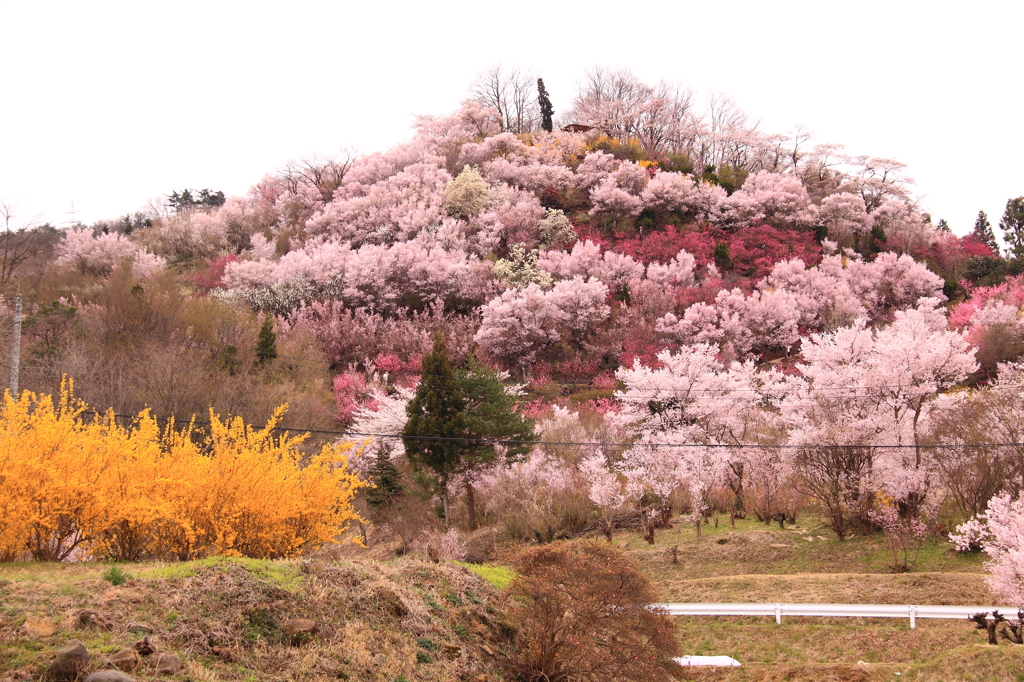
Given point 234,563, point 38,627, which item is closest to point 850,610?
point 234,563

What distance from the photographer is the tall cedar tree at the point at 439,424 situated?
2673 cm

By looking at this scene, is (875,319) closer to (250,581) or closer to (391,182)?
(391,182)

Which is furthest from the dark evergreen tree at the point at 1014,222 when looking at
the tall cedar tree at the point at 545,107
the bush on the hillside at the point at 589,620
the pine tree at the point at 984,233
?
the bush on the hillside at the point at 589,620

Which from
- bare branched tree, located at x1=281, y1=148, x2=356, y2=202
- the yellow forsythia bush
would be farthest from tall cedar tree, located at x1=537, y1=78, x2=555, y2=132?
the yellow forsythia bush

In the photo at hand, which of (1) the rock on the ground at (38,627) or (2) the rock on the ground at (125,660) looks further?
(1) the rock on the ground at (38,627)

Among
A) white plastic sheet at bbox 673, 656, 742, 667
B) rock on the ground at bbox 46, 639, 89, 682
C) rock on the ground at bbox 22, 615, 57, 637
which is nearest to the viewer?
rock on the ground at bbox 46, 639, 89, 682

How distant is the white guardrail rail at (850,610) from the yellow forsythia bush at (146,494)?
7.76 m

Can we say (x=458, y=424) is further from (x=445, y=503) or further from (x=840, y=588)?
(x=840, y=588)

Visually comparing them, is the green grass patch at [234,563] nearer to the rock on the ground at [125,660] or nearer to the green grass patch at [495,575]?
the rock on the ground at [125,660]

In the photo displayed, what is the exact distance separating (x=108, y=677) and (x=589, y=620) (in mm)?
6586

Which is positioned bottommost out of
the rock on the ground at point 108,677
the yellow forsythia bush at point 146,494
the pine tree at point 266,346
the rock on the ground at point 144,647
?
the rock on the ground at point 144,647

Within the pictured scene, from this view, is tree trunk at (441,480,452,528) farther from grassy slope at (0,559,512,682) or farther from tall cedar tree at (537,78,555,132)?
tall cedar tree at (537,78,555,132)

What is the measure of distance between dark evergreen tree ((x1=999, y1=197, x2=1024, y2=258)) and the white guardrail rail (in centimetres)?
5121

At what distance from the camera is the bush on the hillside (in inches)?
437
